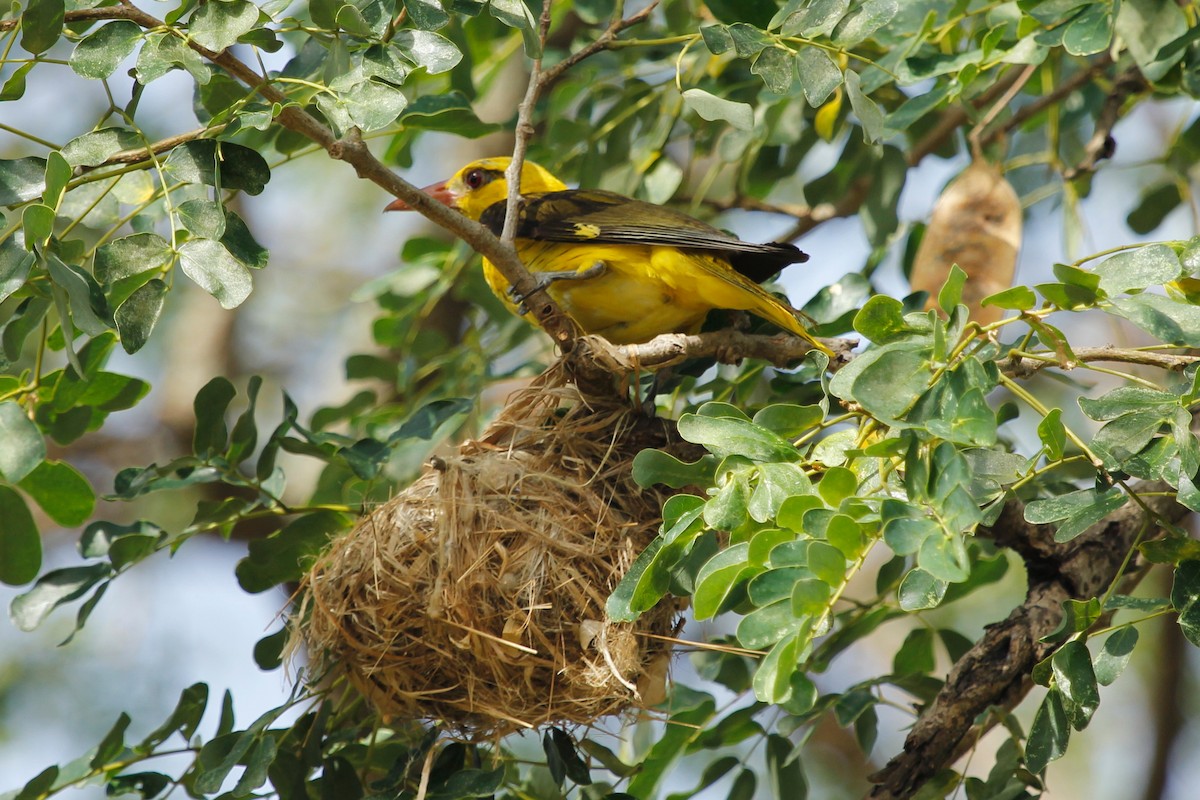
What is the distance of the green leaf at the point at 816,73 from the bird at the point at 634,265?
78 centimetres

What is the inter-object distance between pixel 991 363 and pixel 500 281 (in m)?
1.91

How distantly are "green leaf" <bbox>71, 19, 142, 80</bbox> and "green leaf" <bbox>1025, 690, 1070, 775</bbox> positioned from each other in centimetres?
195

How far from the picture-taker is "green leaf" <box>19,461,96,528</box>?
105 inches

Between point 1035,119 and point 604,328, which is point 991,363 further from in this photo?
point 1035,119

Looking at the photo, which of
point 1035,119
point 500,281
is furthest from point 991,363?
point 1035,119

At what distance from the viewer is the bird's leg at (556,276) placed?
2.78m

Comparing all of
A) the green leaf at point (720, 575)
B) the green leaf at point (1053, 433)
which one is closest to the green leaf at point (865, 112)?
the green leaf at point (1053, 433)

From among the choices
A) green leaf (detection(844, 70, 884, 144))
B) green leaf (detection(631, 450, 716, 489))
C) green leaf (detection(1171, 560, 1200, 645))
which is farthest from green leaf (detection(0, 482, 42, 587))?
green leaf (detection(1171, 560, 1200, 645))

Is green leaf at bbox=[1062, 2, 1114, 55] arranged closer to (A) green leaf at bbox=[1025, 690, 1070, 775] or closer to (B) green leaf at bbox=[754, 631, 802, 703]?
(A) green leaf at bbox=[1025, 690, 1070, 775]

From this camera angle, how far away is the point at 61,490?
2.69 metres

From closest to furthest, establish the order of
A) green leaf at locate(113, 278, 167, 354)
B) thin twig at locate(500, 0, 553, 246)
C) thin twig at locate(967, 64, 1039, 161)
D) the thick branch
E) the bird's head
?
green leaf at locate(113, 278, 167, 354) < thin twig at locate(500, 0, 553, 246) < the thick branch < thin twig at locate(967, 64, 1039, 161) < the bird's head

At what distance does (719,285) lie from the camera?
3.12 metres

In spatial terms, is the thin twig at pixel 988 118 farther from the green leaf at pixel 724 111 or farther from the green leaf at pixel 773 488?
the green leaf at pixel 773 488

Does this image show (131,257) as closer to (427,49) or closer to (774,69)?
(427,49)
